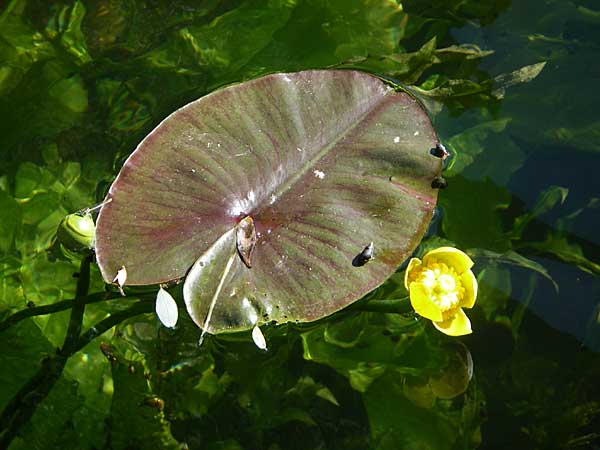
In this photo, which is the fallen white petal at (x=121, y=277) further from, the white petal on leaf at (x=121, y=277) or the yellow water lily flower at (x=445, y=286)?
the yellow water lily flower at (x=445, y=286)

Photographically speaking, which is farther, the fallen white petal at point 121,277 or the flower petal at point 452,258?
the flower petal at point 452,258

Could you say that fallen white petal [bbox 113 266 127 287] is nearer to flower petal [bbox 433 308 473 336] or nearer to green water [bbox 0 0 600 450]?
green water [bbox 0 0 600 450]

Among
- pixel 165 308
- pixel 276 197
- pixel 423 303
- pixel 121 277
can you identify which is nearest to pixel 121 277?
pixel 121 277

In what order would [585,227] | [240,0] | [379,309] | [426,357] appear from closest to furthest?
[379,309] < [426,357] < [585,227] < [240,0]

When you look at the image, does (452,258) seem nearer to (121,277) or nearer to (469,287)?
(469,287)

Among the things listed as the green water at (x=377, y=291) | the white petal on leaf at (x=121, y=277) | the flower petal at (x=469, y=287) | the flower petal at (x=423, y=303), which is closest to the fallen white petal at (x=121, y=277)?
the white petal on leaf at (x=121, y=277)

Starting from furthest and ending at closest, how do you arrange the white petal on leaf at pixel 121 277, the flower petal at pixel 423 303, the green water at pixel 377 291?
the green water at pixel 377 291, the flower petal at pixel 423 303, the white petal on leaf at pixel 121 277

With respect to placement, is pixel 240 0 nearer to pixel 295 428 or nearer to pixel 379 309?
pixel 379 309

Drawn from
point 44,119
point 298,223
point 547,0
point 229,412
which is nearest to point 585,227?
point 547,0
